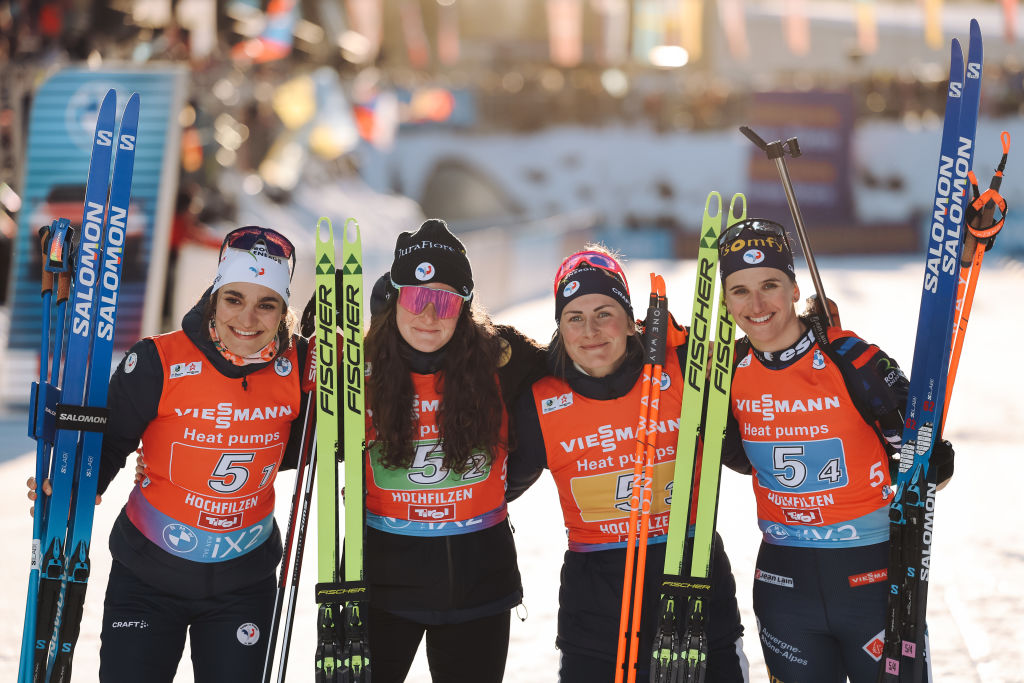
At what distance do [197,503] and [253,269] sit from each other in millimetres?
641

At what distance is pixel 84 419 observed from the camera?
2.93 metres

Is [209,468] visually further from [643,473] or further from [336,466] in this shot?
[643,473]

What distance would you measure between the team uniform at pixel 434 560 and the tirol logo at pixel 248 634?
309 mm

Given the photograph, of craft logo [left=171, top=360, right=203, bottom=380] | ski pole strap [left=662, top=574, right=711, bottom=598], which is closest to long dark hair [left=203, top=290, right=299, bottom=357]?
craft logo [left=171, top=360, right=203, bottom=380]

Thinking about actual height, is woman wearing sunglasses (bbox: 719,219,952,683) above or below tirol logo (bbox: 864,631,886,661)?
above

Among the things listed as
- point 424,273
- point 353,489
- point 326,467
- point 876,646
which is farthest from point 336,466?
point 876,646

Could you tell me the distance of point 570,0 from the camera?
108 ft

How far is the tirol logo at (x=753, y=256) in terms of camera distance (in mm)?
2891

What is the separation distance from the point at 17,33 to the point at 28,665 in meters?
11.9

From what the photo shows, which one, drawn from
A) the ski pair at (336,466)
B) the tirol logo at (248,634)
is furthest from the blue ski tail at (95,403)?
the ski pair at (336,466)

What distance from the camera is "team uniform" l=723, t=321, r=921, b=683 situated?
282 centimetres

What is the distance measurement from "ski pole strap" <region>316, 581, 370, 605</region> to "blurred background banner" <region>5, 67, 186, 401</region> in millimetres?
6214

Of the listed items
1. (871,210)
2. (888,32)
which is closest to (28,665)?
(871,210)

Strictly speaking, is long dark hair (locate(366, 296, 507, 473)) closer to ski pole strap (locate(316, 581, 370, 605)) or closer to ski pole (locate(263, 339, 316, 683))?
ski pole (locate(263, 339, 316, 683))
